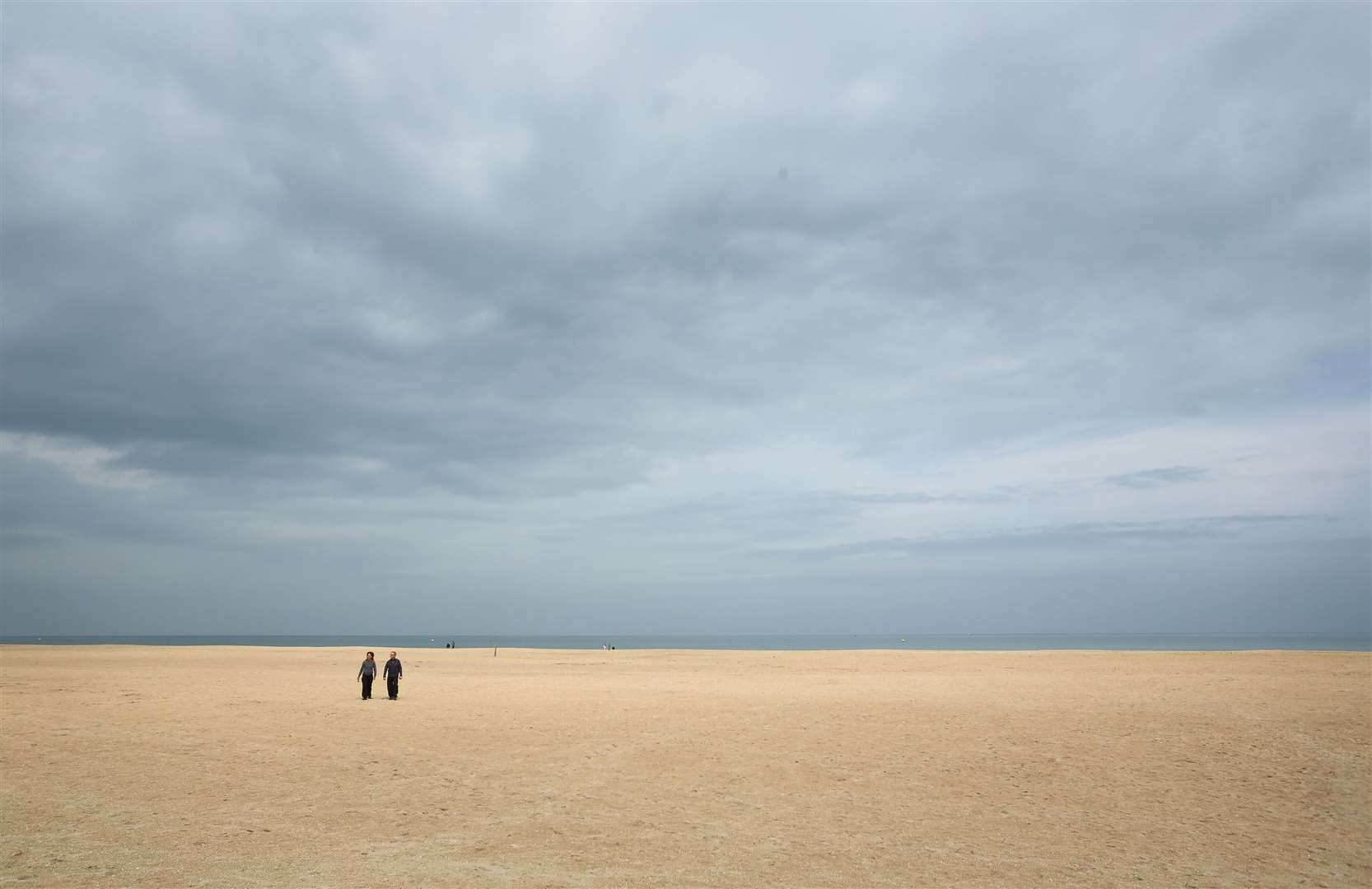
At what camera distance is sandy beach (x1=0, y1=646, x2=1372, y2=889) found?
1135 centimetres

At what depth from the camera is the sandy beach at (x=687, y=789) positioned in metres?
11.4

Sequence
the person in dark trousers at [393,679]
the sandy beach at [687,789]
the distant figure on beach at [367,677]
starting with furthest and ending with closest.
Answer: the distant figure on beach at [367,677] < the person in dark trousers at [393,679] < the sandy beach at [687,789]

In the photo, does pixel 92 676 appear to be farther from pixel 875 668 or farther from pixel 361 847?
pixel 875 668

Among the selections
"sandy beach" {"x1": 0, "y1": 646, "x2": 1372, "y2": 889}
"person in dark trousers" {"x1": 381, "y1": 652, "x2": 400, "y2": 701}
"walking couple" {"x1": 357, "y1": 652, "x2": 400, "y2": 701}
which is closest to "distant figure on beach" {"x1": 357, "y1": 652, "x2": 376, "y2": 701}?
"walking couple" {"x1": 357, "y1": 652, "x2": 400, "y2": 701}

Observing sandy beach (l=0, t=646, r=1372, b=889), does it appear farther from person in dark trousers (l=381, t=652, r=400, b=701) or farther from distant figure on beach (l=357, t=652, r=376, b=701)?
person in dark trousers (l=381, t=652, r=400, b=701)

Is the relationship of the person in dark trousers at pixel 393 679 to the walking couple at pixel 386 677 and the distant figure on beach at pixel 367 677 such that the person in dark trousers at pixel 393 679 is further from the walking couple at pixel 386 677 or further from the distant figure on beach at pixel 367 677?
the distant figure on beach at pixel 367 677

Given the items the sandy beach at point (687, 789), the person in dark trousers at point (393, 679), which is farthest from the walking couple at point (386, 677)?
the sandy beach at point (687, 789)

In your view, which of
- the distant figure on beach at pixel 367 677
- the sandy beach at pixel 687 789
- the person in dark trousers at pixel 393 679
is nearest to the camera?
the sandy beach at pixel 687 789

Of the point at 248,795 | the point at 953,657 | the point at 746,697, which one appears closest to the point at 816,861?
the point at 248,795

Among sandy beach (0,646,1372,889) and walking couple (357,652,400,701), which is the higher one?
walking couple (357,652,400,701)

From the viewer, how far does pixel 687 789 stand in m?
15.7

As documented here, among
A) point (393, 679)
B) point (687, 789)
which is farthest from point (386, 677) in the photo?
point (687, 789)

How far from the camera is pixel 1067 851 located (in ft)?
41.2

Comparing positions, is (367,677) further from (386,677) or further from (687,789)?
(687,789)
